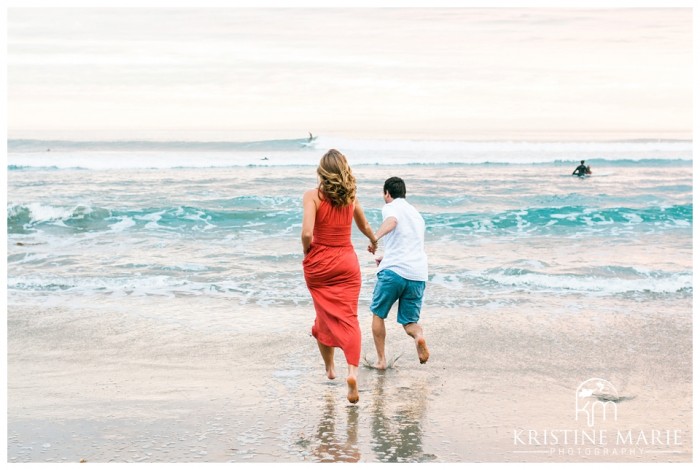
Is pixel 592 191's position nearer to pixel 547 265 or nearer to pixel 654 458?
pixel 547 265

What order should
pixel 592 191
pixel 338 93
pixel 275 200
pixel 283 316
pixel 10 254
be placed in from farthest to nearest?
pixel 338 93
pixel 592 191
pixel 275 200
pixel 10 254
pixel 283 316

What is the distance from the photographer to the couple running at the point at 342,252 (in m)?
5.21

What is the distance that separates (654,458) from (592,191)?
19703mm

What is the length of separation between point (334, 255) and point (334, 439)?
4.30ft

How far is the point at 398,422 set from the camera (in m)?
4.84

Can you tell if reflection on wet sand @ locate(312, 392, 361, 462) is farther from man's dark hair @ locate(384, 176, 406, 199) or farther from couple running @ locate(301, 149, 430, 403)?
man's dark hair @ locate(384, 176, 406, 199)

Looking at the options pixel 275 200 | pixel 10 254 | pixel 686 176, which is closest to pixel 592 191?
pixel 686 176

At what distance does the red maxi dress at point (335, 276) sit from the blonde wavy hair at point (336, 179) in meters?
0.07

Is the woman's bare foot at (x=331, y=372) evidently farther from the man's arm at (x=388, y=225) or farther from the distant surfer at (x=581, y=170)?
the distant surfer at (x=581, y=170)

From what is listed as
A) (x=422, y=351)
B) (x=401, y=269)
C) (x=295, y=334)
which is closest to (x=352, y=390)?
(x=422, y=351)

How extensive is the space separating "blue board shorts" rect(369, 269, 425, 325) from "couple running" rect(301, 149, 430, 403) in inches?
0.6

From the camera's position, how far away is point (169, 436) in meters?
4.59

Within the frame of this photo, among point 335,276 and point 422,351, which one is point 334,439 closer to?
point 335,276

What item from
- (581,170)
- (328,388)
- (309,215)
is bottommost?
(328,388)
